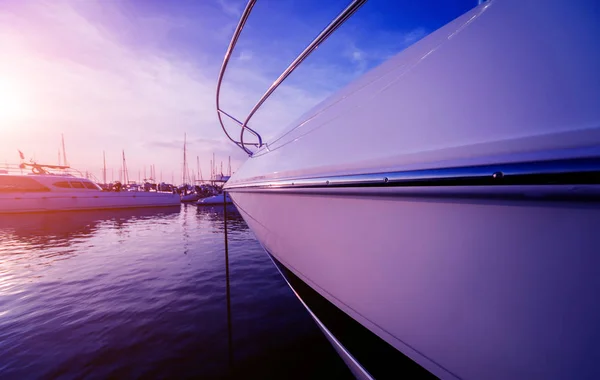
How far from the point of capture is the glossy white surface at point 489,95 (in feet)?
1.60

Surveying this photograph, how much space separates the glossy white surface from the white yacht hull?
2164cm

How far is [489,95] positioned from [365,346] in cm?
112

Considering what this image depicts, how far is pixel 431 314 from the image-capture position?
2.40ft

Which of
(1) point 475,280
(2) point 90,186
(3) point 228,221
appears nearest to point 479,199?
(1) point 475,280

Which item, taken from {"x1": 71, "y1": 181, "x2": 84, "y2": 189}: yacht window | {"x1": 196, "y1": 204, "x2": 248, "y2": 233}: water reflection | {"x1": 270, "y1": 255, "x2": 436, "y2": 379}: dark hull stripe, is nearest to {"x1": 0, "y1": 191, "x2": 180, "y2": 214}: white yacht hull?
{"x1": 71, "y1": 181, "x2": 84, "y2": 189}: yacht window

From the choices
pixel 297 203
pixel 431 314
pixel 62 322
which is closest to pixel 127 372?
pixel 62 322

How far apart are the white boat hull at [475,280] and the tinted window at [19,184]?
2222 centimetres

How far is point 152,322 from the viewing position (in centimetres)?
268

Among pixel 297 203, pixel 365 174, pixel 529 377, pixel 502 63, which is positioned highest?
A: pixel 502 63

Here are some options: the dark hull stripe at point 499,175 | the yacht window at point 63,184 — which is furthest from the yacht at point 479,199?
the yacht window at point 63,184

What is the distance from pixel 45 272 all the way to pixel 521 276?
652 centimetres

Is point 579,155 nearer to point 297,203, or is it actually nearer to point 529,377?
point 529,377

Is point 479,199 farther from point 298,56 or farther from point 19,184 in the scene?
point 19,184

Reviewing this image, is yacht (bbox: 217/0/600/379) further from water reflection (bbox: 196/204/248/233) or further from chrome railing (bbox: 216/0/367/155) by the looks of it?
water reflection (bbox: 196/204/248/233)
